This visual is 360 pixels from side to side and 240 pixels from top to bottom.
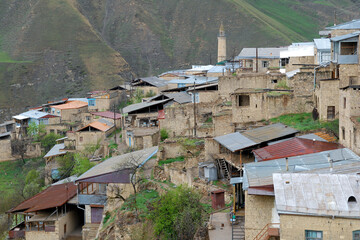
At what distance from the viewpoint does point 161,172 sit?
24.9 metres

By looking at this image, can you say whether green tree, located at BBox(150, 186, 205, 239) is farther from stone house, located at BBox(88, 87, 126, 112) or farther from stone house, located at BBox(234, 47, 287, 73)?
stone house, located at BBox(88, 87, 126, 112)

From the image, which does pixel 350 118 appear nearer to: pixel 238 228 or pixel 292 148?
pixel 292 148

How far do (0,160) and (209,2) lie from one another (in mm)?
78613

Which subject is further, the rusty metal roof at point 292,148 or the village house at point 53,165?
the village house at point 53,165

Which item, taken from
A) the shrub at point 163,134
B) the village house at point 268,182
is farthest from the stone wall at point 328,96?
the shrub at point 163,134

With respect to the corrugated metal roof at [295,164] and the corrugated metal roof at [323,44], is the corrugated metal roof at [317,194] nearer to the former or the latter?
the corrugated metal roof at [295,164]

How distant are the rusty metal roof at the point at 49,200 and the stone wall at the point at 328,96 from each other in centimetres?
1367

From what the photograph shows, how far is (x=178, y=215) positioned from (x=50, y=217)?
A: 34.9ft

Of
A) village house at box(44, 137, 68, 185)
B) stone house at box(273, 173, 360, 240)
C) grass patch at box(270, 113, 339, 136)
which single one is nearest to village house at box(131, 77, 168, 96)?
village house at box(44, 137, 68, 185)

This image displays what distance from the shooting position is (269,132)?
2230 centimetres

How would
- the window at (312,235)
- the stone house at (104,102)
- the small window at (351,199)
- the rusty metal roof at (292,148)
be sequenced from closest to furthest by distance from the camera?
the window at (312,235) < the small window at (351,199) < the rusty metal roof at (292,148) < the stone house at (104,102)

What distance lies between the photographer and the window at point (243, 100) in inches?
1069

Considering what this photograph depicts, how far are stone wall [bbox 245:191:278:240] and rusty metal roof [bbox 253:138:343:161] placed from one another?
3.82m

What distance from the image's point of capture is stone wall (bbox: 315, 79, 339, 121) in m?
22.0
